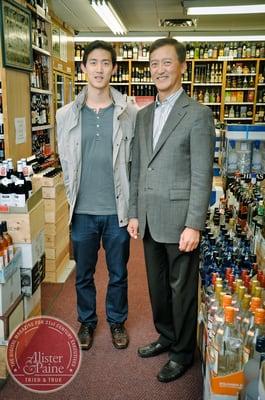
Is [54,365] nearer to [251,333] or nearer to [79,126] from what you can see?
[251,333]

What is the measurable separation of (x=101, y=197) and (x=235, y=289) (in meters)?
0.94

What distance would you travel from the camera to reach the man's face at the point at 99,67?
2.21 meters

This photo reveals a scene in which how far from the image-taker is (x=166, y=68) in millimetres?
1931

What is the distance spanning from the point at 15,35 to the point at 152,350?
2.76m

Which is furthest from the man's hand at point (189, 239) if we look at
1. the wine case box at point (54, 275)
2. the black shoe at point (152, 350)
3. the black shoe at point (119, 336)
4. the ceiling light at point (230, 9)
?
the ceiling light at point (230, 9)

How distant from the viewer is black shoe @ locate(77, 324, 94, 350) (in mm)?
2514

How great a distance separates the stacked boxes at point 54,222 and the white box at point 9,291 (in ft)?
3.43

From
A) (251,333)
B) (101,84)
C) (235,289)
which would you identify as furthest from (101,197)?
(251,333)

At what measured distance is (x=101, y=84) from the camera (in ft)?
7.27

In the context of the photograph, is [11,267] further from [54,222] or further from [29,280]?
[54,222]

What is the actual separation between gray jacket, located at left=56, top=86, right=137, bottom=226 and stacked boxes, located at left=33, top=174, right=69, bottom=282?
1.06m

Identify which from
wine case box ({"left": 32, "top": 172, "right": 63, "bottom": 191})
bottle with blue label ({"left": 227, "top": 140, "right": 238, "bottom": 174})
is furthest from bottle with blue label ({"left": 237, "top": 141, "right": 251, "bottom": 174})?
wine case box ({"left": 32, "top": 172, "right": 63, "bottom": 191})

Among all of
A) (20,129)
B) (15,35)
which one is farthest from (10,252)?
(15,35)

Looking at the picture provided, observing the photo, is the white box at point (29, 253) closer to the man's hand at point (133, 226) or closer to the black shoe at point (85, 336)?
the black shoe at point (85, 336)
